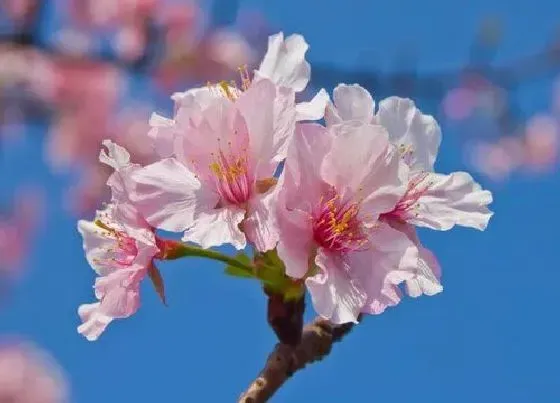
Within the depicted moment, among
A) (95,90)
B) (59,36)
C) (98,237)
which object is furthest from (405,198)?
(95,90)

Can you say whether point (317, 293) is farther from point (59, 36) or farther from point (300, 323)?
point (59, 36)

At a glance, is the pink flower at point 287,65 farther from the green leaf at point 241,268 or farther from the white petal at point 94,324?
the white petal at point 94,324

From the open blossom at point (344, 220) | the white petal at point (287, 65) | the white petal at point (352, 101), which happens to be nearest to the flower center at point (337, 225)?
the open blossom at point (344, 220)

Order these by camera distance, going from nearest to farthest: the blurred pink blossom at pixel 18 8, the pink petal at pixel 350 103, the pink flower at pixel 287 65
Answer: the pink petal at pixel 350 103, the pink flower at pixel 287 65, the blurred pink blossom at pixel 18 8

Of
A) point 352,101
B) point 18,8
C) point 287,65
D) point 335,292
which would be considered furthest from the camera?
point 18,8

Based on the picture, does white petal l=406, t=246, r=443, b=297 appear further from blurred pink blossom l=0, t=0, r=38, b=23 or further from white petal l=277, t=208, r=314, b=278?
blurred pink blossom l=0, t=0, r=38, b=23

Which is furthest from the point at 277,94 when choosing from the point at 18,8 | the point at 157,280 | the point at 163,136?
the point at 18,8

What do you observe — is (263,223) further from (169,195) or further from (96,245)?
(96,245)
